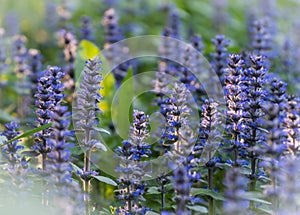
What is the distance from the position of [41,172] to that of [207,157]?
1.01m

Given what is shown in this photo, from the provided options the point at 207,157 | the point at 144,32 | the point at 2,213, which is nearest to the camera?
the point at 2,213

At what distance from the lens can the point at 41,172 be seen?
3432 mm

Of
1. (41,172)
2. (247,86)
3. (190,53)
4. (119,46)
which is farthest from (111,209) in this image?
(119,46)

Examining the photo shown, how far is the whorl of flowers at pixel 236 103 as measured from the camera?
3564mm

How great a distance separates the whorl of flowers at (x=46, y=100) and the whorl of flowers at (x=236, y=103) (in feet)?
3.30

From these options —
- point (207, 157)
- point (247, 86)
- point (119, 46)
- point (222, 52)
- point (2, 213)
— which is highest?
point (119, 46)

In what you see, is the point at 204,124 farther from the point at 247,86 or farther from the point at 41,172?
the point at 41,172

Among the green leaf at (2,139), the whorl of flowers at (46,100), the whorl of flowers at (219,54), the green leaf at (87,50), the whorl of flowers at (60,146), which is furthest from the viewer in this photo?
the green leaf at (87,50)

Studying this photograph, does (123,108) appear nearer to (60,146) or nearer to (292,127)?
(292,127)

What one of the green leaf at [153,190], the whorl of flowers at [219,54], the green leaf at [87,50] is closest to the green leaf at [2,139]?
the green leaf at [153,190]

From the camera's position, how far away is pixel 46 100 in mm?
3457

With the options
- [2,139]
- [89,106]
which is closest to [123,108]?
[2,139]

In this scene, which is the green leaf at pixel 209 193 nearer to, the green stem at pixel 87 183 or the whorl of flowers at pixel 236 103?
the whorl of flowers at pixel 236 103

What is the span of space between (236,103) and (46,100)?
1.11m
